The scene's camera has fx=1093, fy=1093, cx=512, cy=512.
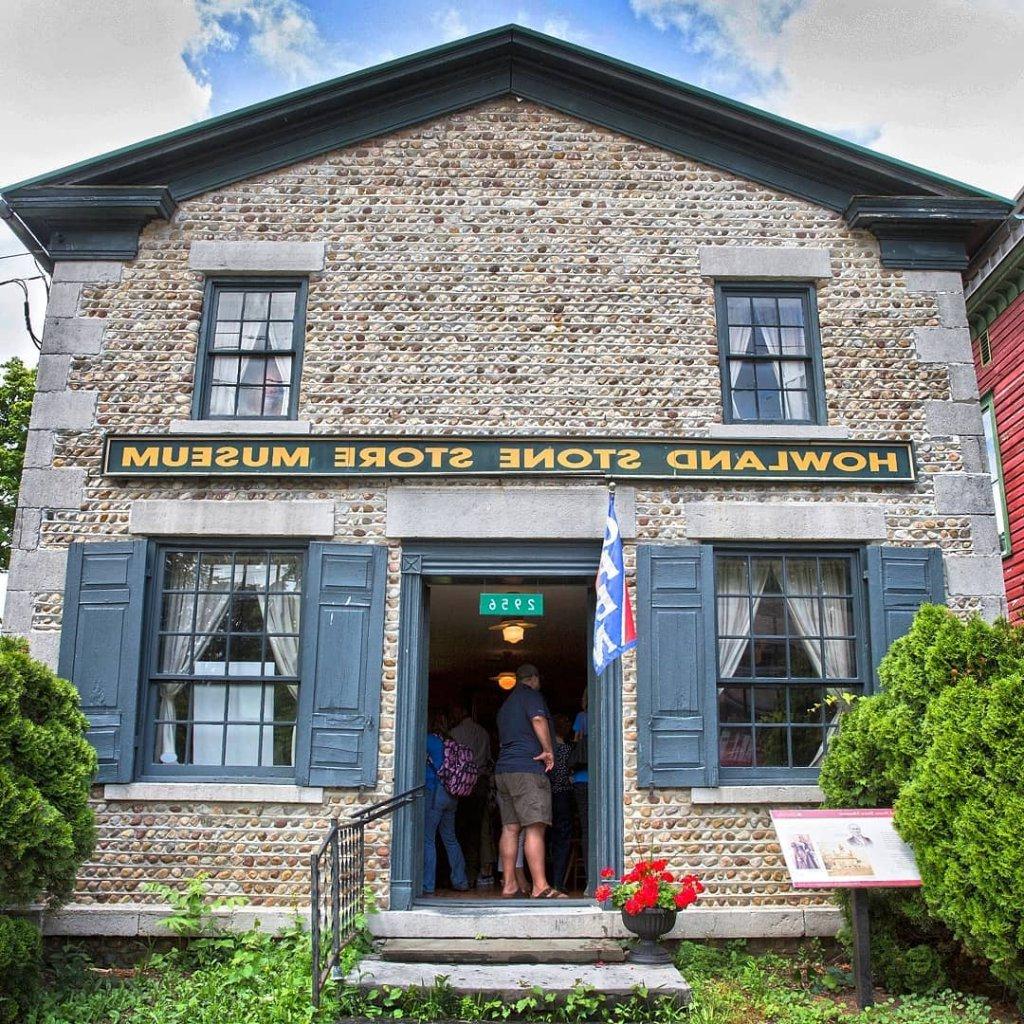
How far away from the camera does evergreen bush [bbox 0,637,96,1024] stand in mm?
6898

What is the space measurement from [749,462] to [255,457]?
163 inches

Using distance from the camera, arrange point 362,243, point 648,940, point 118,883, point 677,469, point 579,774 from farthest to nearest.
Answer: point 579,774 < point 362,243 < point 677,469 < point 118,883 < point 648,940

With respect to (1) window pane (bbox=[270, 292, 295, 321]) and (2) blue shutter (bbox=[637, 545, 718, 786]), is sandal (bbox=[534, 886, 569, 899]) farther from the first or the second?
(1) window pane (bbox=[270, 292, 295, 321])

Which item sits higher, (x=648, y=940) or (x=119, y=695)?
(x=119, y=695)

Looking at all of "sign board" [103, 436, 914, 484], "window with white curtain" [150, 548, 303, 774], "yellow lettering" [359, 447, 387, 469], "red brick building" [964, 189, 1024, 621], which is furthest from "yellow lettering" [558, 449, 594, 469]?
"red brick building" [964, 189, 1024, 621]

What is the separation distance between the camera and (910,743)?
7.41 m

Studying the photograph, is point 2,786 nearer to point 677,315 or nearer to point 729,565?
point 729,565

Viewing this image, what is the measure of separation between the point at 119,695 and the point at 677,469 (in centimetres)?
490

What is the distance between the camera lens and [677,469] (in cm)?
916

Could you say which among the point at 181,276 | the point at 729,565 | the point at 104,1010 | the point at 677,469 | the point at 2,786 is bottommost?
the point at 104,1010

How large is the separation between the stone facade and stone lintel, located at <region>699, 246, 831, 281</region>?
62 millimetres

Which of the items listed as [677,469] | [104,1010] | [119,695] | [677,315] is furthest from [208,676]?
[677,315]

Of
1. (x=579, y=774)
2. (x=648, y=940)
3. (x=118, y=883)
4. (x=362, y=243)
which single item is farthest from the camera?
(x=579, y=774)

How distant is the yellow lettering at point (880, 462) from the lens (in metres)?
9.25
